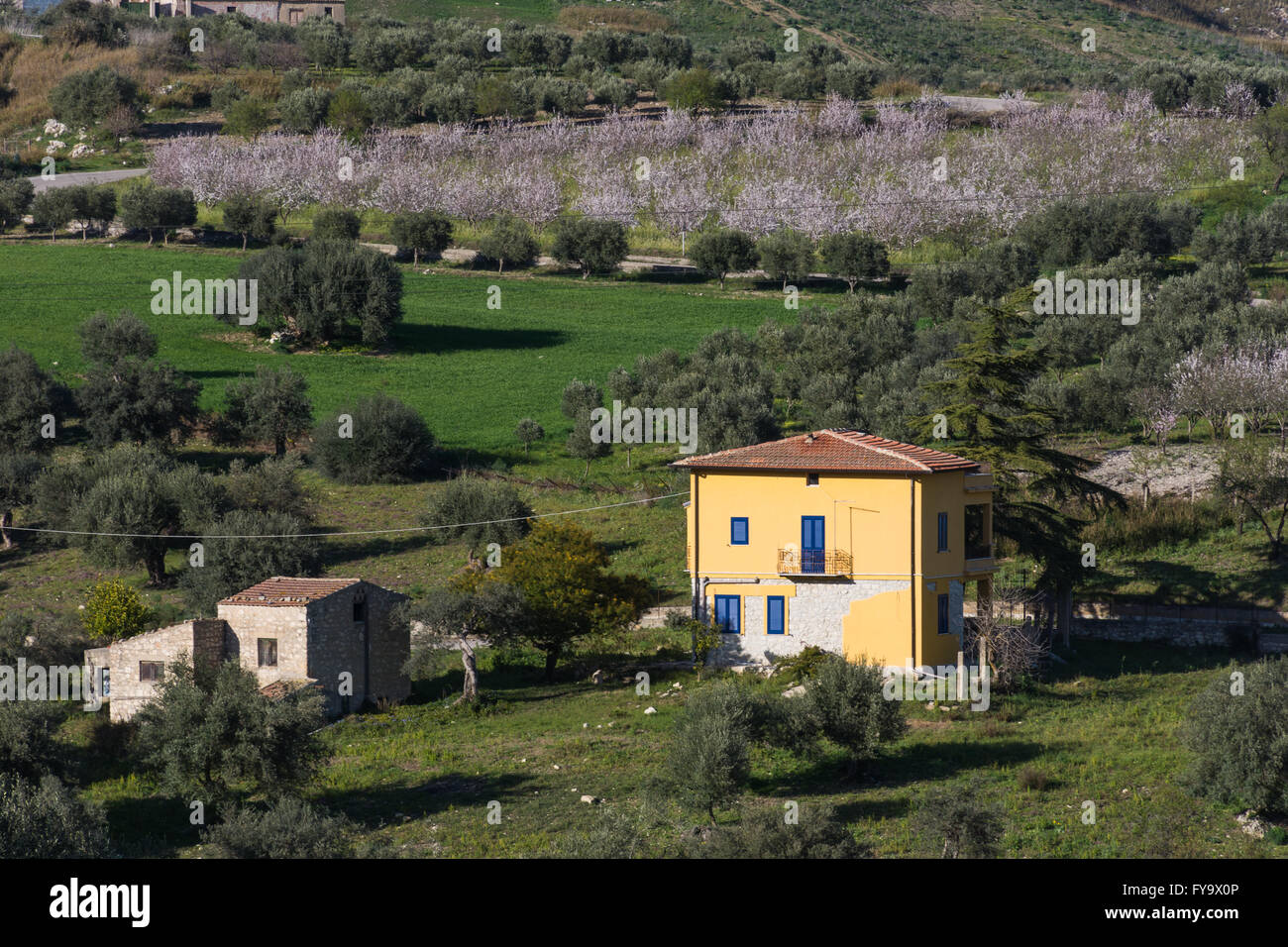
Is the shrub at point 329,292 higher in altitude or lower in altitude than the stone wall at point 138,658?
higher

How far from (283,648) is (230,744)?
6409 mm

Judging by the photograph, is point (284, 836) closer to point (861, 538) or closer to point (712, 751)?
point (712, 751)

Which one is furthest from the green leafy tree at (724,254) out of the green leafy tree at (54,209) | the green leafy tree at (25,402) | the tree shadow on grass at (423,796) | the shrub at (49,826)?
the shrub at (49,826)

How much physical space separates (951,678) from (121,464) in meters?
30.2

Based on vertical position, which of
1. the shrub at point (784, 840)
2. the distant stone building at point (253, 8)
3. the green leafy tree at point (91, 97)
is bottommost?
the shrub at point (784, 840)

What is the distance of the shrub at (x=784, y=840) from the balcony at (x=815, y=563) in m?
15.8

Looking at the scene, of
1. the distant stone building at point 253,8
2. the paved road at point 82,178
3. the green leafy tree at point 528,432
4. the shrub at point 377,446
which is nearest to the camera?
the shrub at point 377,446

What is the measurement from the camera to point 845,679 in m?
35.2

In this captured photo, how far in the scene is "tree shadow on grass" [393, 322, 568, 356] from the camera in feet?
264

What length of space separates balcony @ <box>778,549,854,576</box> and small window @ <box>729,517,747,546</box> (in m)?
1.40

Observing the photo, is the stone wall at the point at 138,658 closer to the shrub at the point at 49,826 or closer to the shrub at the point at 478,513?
the shrub at the point at 49,826

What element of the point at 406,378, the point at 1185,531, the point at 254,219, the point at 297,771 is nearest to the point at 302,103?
the point at 254,219

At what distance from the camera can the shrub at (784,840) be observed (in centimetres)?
2534

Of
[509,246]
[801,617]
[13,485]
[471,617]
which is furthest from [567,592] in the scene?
[509,246]
